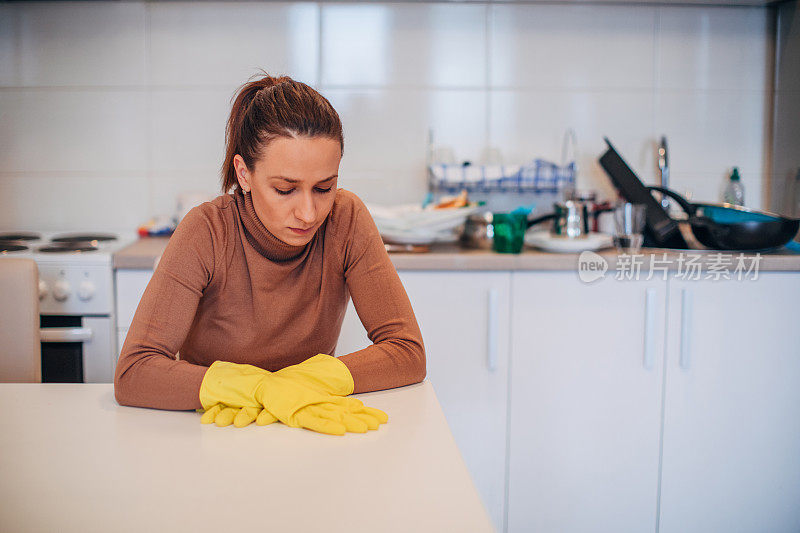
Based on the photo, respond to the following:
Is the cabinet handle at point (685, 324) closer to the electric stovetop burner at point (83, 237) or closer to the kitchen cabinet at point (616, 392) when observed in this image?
the kitchen cabinet at point (616, 392)

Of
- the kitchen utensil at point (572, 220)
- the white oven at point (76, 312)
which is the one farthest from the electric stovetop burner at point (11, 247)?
the kitchen utensil at point (572, 220)

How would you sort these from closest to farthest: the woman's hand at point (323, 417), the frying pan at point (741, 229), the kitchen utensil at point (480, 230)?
the woman's hand at point (323, 417) → the frying pan at point (741, 229) → the kitchen utensil at point (480, 230)

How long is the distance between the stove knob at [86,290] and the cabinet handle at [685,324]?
1618 mm

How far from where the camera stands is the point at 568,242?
2.01 meters

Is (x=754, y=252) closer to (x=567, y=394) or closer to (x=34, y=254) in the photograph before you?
(x=567, y=394)

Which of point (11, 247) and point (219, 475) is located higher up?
point (11, 247)

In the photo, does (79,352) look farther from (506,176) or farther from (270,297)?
(506,176)

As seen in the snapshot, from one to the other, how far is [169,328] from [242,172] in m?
0.29

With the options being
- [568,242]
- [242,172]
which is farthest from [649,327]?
[242,172]

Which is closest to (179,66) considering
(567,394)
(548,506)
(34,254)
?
(34,254)

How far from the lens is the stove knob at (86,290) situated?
6.28ft

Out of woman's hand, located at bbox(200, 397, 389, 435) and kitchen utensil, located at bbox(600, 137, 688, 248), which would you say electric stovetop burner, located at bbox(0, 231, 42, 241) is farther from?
kitchen utensil, located at bbox(600, 137, 688, 248)

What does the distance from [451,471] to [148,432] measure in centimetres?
42

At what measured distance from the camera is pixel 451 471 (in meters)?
0.83
